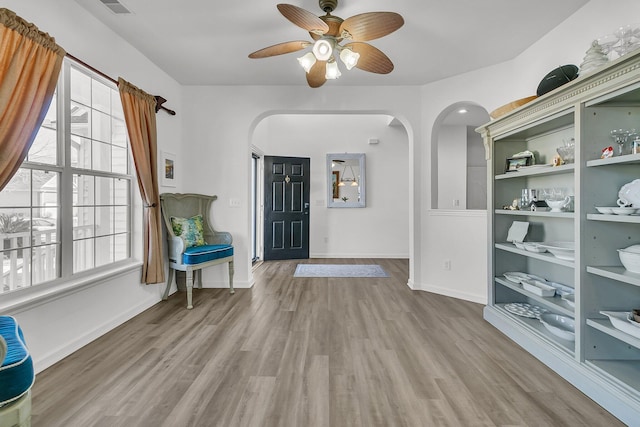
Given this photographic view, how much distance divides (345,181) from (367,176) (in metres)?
0.46

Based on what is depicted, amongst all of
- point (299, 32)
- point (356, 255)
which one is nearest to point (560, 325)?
point (299, 32)

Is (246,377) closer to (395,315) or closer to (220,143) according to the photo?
(395,315)

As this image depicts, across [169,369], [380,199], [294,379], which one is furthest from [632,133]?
[380,199]

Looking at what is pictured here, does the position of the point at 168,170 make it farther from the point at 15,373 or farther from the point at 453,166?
the point at 453,166

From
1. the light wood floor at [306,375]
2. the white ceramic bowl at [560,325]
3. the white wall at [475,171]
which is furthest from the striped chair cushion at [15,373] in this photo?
the white wall at [475,171]

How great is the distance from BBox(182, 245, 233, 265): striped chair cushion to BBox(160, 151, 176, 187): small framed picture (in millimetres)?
860

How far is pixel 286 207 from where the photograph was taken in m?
6.02

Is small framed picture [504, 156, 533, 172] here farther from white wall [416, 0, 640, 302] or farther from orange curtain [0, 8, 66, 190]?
orange curtain [0, 8, 66, 190]

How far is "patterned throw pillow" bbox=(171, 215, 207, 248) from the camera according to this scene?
3425 mm

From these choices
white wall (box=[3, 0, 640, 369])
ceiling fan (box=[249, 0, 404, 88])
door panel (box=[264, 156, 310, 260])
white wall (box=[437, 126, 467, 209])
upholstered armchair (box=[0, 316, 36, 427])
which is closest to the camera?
upholstered armchair (box=[0, 316, 36, 427])

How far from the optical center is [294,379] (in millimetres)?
1923

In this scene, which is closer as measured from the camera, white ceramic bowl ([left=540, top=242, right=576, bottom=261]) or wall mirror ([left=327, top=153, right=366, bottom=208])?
Result: white ceramic bowl ([left=540, top=242, right=576, bottom=261])

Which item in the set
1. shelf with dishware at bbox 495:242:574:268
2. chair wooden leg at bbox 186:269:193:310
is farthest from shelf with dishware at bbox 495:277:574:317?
chair wooden leg at bbox 186:269:193:310

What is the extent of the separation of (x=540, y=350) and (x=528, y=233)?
1028 millimetres
